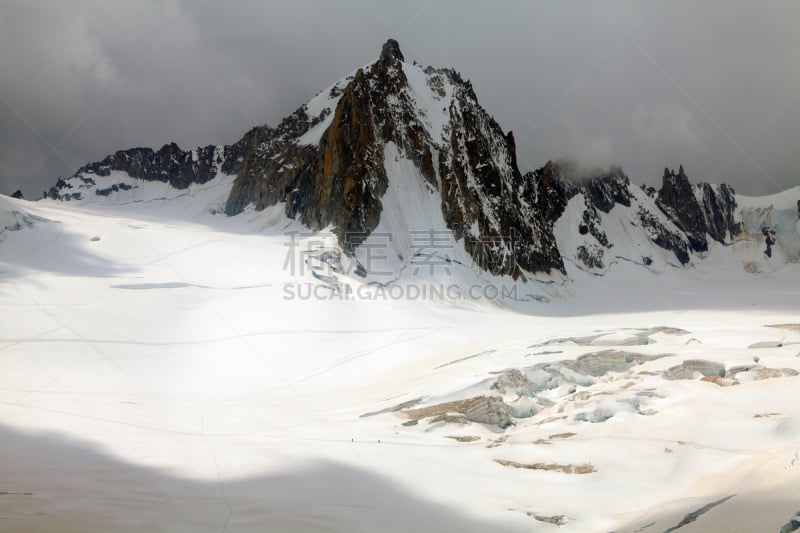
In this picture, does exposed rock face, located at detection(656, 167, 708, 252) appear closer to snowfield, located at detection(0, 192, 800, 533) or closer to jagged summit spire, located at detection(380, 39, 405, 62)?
jagged summit spire, located at detection(380, 39, 405, 62)

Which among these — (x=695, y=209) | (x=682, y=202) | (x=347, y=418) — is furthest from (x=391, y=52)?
(x=695, y=209)

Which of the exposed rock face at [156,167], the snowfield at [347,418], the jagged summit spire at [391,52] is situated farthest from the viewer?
the exposed rock face at [156,167]

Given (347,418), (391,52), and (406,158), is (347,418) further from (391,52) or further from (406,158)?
(391,52)

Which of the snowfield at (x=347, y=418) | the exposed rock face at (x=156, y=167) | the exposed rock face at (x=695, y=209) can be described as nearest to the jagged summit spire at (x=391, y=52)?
the snowfield at (x=347, y=418)

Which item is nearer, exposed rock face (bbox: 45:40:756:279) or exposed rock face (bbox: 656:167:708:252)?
exposed rock face (bbox: 45:40:756:279)

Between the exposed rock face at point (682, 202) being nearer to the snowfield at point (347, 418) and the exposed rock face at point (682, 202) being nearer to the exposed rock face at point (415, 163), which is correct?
the exposed rock face at point (415, 163)

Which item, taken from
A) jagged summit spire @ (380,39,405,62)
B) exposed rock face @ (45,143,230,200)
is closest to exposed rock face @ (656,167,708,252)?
jagged summit spire @ (380,39,405,62)
